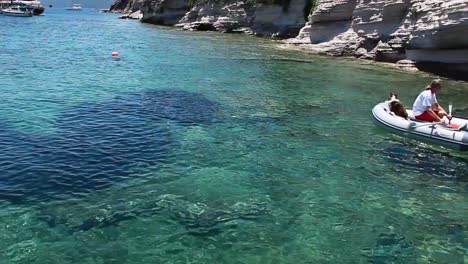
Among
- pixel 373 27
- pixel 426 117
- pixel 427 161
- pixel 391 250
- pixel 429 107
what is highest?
pixel 373 27

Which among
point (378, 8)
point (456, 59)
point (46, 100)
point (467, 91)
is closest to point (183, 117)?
point (46, 100)

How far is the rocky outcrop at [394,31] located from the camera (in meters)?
26.9

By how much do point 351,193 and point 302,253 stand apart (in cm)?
335

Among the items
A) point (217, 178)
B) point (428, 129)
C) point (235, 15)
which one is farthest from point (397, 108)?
point (235, 15)

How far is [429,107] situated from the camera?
1659cm

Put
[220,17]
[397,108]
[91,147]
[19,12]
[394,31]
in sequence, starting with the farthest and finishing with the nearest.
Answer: [19,12] → [220,17] → [394,31] → [397,108] → [91,147]

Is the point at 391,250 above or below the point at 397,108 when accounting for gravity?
below

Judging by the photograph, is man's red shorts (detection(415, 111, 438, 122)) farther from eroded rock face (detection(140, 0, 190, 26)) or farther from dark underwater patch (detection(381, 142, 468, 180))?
eroded rock face (detection(140, 0, 190, 26))

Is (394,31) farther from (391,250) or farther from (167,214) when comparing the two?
(167,214)

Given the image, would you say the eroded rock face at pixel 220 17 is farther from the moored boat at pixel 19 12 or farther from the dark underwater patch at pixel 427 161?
the dark underwater patch at pixel 427 161

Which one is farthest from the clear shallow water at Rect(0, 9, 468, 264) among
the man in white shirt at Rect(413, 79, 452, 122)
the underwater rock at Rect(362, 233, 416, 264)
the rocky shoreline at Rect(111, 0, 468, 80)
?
the rocky shoreline at Rect(111, 0, 468, 80)

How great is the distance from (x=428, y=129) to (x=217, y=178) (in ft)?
26.1

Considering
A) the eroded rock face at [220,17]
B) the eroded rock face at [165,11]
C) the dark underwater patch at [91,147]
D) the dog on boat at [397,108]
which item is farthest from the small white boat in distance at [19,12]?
the dog on boat at [397,108]

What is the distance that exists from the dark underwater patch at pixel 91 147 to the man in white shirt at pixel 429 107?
305 inches
